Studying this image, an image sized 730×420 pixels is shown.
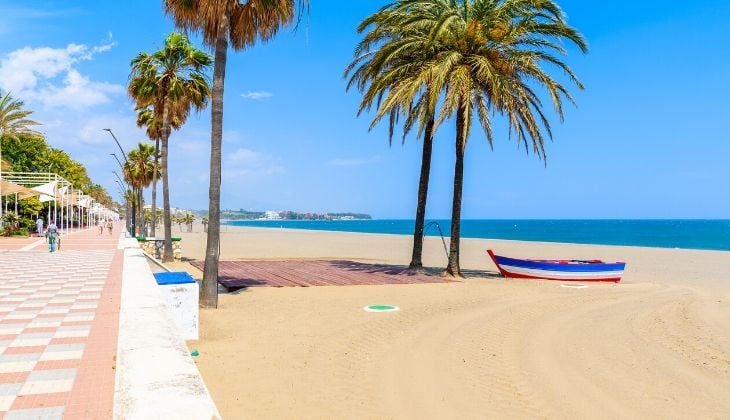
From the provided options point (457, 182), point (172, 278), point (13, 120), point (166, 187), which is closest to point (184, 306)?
point (172, 278)

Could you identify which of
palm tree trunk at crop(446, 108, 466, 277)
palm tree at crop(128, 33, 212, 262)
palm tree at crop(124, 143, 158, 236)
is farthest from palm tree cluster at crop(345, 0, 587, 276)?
palm tree at crop(124, 143, 158, 236)

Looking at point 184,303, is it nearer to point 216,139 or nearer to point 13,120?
point 216,139

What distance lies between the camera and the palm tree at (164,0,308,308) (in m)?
11.7

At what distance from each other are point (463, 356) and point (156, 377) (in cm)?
585

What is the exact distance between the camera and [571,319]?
1100cm

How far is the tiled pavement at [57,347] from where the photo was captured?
4277mm

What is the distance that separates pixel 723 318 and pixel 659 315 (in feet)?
4.63

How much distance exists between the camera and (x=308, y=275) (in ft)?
57.3

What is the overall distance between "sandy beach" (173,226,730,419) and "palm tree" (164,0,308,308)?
1.09 metres

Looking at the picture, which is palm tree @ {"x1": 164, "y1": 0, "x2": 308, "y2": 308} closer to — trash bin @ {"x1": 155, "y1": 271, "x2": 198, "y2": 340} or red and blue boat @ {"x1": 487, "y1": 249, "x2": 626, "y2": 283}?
trash bin @ {"x1": 155, "y1": 271, "x2": 198, "y2": 340}

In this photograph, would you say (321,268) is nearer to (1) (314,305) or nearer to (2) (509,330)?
(1) (314,305)

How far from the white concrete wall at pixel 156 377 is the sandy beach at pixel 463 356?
184cm

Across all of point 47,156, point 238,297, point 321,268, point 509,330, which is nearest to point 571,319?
point 509,330

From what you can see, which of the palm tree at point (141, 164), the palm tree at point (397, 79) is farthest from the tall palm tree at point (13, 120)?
the palm tree at point (397, 79)
